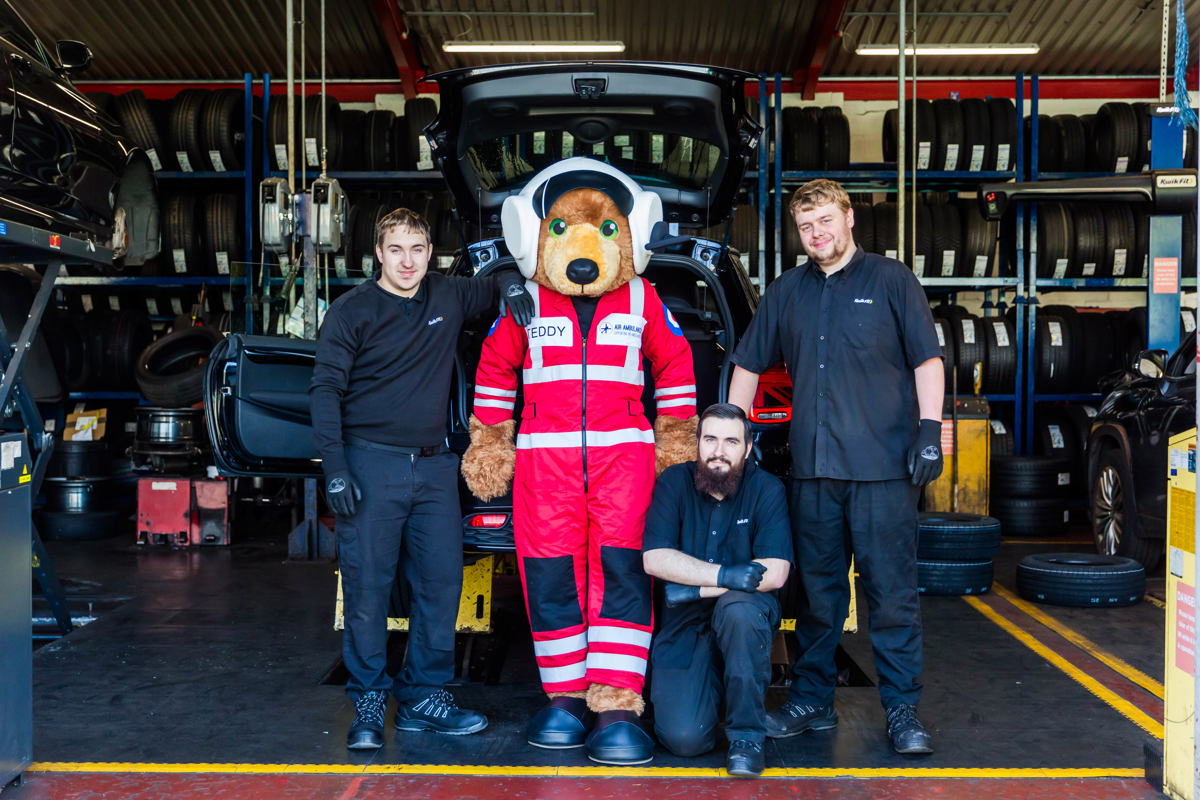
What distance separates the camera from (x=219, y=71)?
11328 mm

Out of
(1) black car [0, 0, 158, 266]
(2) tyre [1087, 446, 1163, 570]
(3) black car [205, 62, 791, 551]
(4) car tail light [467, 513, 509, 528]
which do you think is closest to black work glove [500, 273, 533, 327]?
(3) black car [205, 62, 791, 551]

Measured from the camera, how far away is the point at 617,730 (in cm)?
316

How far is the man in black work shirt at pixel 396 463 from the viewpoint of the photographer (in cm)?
336

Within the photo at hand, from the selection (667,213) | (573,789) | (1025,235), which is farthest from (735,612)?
(1025,235)

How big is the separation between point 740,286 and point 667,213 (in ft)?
1.74

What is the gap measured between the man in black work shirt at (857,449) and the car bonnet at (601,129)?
711 mm

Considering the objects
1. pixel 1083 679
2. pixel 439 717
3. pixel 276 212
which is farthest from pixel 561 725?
pixel 276 212

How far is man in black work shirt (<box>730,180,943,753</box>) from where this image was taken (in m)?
3.28

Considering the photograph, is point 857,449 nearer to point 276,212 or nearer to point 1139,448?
point 1139,448

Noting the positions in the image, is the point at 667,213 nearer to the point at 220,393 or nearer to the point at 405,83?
the point at 220,393

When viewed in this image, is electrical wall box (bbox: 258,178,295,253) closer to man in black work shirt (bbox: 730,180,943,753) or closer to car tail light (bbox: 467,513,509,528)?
car tail light (bbox: 467,513,509,528)

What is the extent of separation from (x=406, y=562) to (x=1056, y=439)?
266 inches

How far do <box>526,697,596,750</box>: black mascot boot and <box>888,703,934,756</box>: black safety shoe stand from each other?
1.00 m

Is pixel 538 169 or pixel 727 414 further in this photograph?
pixel 538 169
